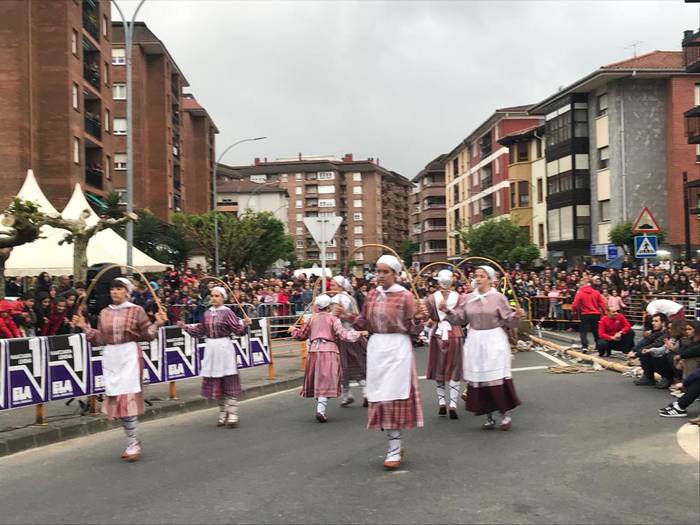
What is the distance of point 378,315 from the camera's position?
8.00 metres

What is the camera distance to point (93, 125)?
145 feet

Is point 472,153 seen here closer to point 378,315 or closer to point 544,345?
point 544,345

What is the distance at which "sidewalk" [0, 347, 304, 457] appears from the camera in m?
9.80

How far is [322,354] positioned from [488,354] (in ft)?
8.33

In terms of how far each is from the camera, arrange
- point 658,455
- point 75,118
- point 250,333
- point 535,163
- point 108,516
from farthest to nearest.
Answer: point 535,163 → point 75,118 → point 250,333 → point 658,455 → point 108,516

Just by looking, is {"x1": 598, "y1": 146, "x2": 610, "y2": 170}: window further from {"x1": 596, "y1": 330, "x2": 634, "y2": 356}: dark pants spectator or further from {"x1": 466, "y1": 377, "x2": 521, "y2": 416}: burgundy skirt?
{"x1": 466, "y1": 377, "x2": 521, "y2": 416}: burgundy skirt

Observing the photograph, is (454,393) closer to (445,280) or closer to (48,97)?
(445,280)

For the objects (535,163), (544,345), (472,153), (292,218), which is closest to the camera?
(544,345)

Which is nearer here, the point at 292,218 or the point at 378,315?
the point at 378,315

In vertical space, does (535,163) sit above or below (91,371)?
above

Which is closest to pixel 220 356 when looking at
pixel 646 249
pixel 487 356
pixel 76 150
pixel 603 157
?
pixel 487 356

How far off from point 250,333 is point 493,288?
5924mm

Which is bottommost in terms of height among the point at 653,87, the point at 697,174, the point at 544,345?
the point at 544,345

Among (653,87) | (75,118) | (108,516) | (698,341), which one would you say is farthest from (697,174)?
(108,516)
